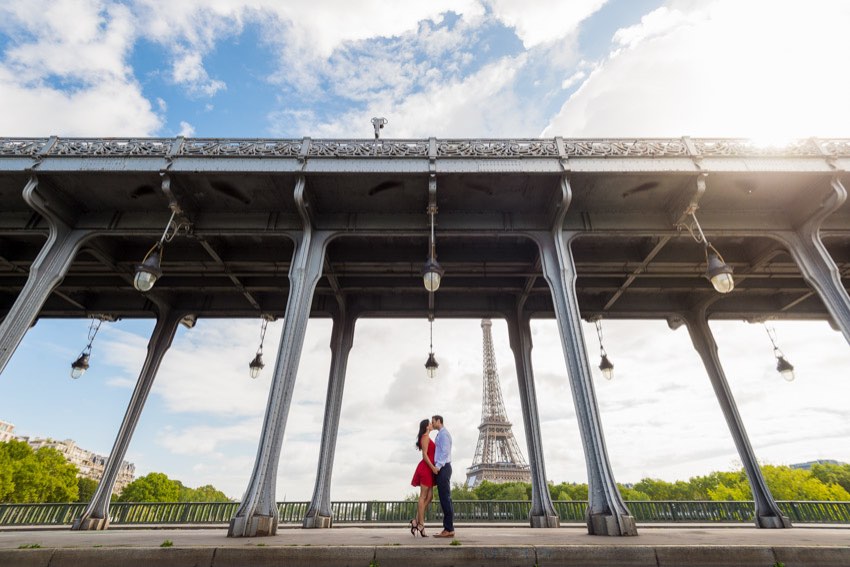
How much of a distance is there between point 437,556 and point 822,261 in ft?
39.3

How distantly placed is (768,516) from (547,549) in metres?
12.2

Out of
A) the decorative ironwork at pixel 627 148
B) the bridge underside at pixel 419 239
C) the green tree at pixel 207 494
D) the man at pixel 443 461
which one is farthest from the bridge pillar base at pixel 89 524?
the green tree at pixel 207 494

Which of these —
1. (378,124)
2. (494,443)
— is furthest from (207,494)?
(378,124)

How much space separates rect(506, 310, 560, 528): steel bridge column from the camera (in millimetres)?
11211

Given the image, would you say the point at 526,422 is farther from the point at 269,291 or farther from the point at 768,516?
the point at 269,291

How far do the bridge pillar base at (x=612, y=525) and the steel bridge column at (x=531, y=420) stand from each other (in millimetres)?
4708

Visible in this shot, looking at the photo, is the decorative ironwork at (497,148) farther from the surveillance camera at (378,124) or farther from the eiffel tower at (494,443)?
the eiffel tower at (494,443)

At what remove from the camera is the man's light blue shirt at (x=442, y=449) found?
642 cm

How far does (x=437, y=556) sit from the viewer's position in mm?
4309

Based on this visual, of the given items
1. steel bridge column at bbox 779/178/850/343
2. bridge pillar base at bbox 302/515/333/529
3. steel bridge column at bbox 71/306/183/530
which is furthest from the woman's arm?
steel bridge column at bbox 71/306/183/530

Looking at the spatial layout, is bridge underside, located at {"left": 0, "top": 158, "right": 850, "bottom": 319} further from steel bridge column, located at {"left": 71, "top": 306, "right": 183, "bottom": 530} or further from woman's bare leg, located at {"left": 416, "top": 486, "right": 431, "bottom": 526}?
woman's bare leg, located at {"left": 416, "top": 486, "right": 431, "bottom": 526}

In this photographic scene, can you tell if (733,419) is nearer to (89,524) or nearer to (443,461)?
(443,461)

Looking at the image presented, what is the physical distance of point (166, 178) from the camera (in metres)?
9.63

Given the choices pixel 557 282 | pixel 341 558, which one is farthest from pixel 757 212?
pixel 341 558
